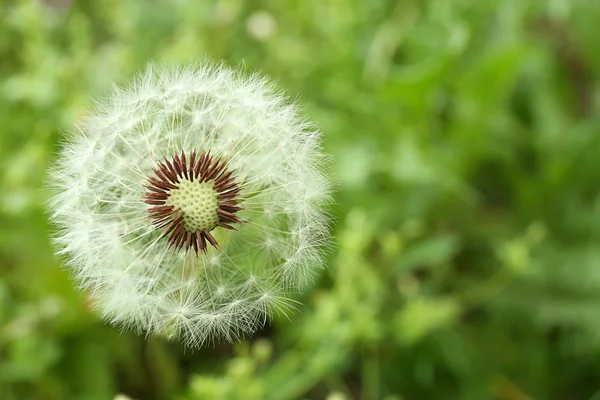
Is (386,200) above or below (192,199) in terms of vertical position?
above

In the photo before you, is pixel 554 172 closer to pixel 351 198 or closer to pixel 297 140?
pixel 351 198

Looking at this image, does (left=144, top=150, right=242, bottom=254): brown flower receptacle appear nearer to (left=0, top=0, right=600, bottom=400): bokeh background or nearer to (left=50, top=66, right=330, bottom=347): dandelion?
(left=50, top=66, right=330, bottom=347): dandelion

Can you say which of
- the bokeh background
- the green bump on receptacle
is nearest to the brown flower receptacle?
the green bump on receptacle

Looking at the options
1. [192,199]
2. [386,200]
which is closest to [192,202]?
[192,199]

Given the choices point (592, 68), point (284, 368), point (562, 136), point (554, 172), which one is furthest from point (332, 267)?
point (592, 68)

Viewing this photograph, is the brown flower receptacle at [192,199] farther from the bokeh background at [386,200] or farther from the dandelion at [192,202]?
the bokeh background at [386,200]

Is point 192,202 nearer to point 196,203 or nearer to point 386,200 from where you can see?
point 196,203
